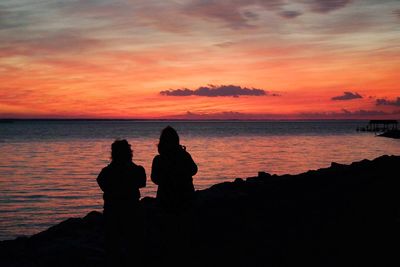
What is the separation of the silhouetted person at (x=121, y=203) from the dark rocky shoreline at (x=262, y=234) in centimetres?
35

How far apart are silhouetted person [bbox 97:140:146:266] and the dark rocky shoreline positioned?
1.14 ft

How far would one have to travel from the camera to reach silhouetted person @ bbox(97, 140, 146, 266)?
711 cm

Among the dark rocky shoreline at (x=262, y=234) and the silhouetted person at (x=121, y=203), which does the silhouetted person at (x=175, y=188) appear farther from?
the silhouetted person at (x=121, y=203)

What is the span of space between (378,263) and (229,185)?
11.0m

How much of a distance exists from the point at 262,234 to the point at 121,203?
4.13 metres

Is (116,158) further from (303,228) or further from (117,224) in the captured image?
(303,228)

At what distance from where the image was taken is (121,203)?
7195 millimetres

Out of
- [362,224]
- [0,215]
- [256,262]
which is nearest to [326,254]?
Result: [256,262]

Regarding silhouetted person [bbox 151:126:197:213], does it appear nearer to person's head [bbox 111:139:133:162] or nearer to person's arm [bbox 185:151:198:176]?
person's arm [bbox 185:151:198:176]

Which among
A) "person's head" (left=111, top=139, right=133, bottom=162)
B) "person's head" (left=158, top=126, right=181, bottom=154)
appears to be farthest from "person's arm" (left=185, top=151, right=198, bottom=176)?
"person's head" (left=111, top=139, right=133, bottom=162)

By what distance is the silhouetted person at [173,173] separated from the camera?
279 inches

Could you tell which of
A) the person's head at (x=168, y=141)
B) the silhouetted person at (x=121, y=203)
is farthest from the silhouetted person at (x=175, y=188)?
the silhouetted person at (x=121, y=203)

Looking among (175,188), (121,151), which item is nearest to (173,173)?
(175,188)

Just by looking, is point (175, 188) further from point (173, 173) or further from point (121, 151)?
point (121, 151)
